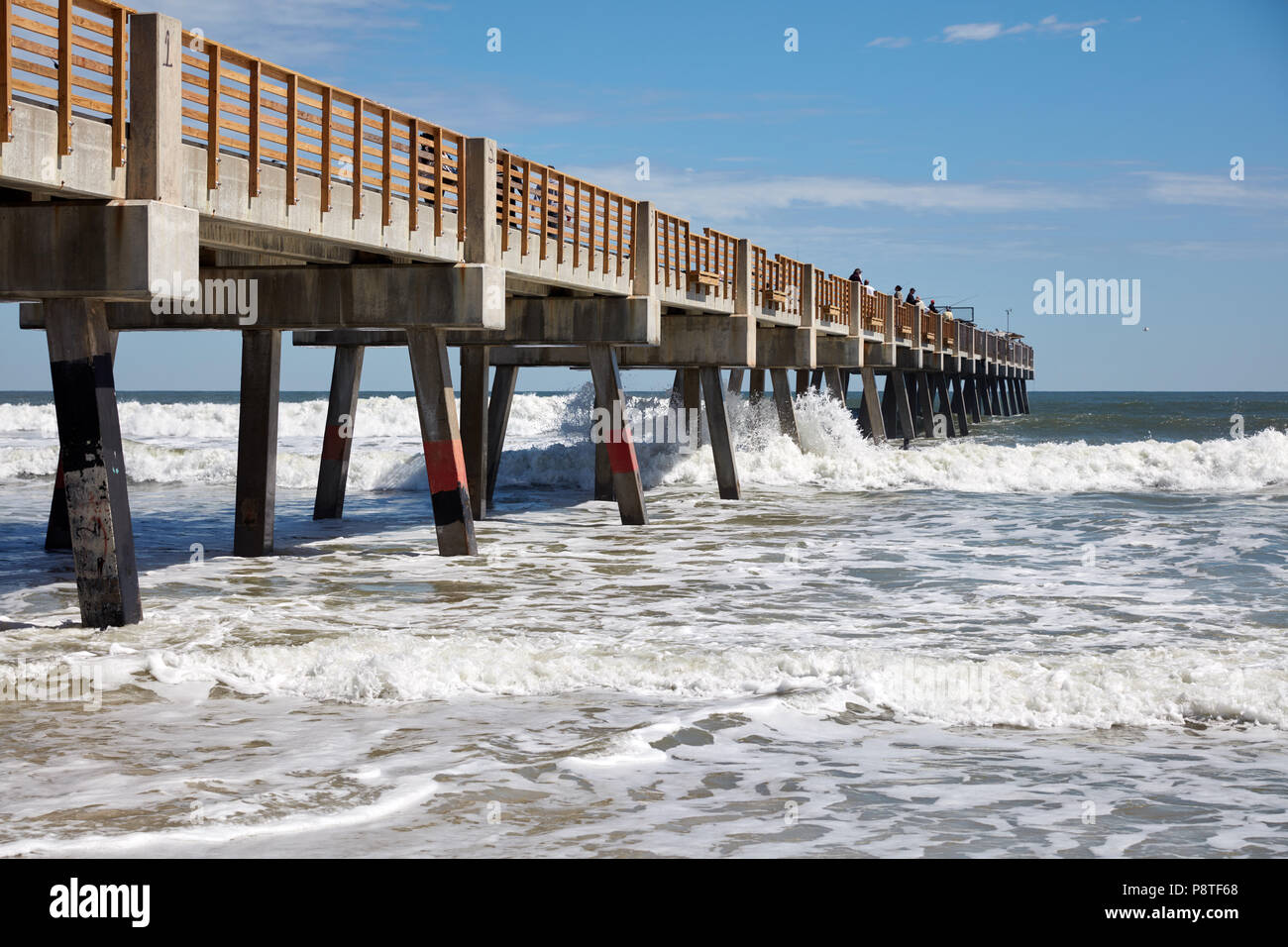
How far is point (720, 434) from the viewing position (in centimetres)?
2577

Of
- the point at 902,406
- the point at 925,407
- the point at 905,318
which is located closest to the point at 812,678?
the point at 905,318

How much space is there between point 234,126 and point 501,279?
4.85 m

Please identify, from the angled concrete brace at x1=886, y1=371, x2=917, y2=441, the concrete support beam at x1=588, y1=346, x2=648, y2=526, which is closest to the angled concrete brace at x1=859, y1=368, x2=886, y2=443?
the angled concrete brace at x1=886, y1=371, x2=917, y2=441

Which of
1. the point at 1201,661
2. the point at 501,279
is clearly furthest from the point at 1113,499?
the point at 1201,661

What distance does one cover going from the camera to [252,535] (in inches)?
666

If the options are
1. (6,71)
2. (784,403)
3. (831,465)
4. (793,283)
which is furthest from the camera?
(831,465)

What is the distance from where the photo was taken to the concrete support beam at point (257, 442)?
54.5 feet

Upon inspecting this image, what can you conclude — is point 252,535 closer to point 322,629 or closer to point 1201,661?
point 322,629

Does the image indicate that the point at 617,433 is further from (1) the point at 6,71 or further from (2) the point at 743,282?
(1) the point at 6,71

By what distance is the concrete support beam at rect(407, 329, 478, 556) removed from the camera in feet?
53.0

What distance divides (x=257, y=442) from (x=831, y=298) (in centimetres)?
2000

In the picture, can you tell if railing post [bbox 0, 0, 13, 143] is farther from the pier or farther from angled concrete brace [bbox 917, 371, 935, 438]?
angled concrete brace [bbox 917, 371, 935, 438]

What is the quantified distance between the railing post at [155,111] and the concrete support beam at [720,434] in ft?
50.7
